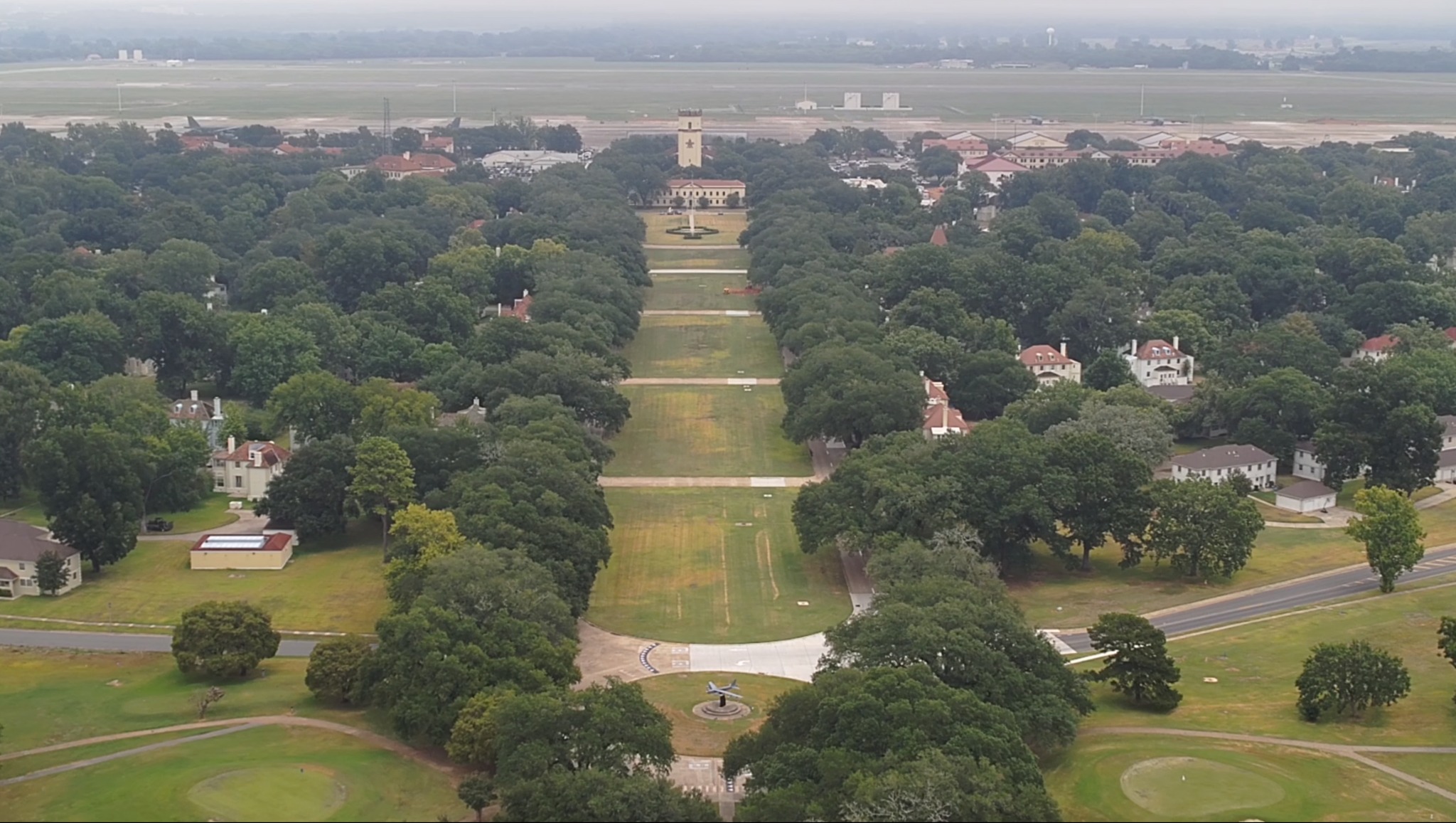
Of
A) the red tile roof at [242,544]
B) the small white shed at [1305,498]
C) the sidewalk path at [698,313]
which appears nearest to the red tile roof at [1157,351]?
the small white shed at [1305,498]

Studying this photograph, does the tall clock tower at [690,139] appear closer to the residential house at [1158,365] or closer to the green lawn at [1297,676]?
the residential house at [1158,365]

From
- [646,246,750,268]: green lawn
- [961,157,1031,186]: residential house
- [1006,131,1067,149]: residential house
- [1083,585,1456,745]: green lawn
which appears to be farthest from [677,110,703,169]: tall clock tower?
[1083,585,1456,745]: green lawn

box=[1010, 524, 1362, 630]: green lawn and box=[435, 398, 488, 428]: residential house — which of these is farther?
box=[435, 398, 488, 428]: residential house

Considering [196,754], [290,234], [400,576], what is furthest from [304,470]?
[290,234]

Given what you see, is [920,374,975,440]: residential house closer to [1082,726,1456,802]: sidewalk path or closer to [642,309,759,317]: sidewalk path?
[1082,726,1456,802]: sidewalk path

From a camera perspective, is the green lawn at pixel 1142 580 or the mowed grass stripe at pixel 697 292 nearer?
the green lawn at pixel 1142 580

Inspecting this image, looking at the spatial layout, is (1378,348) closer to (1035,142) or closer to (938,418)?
(938,418)

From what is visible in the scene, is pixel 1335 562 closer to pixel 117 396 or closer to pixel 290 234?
pixel 117 396
